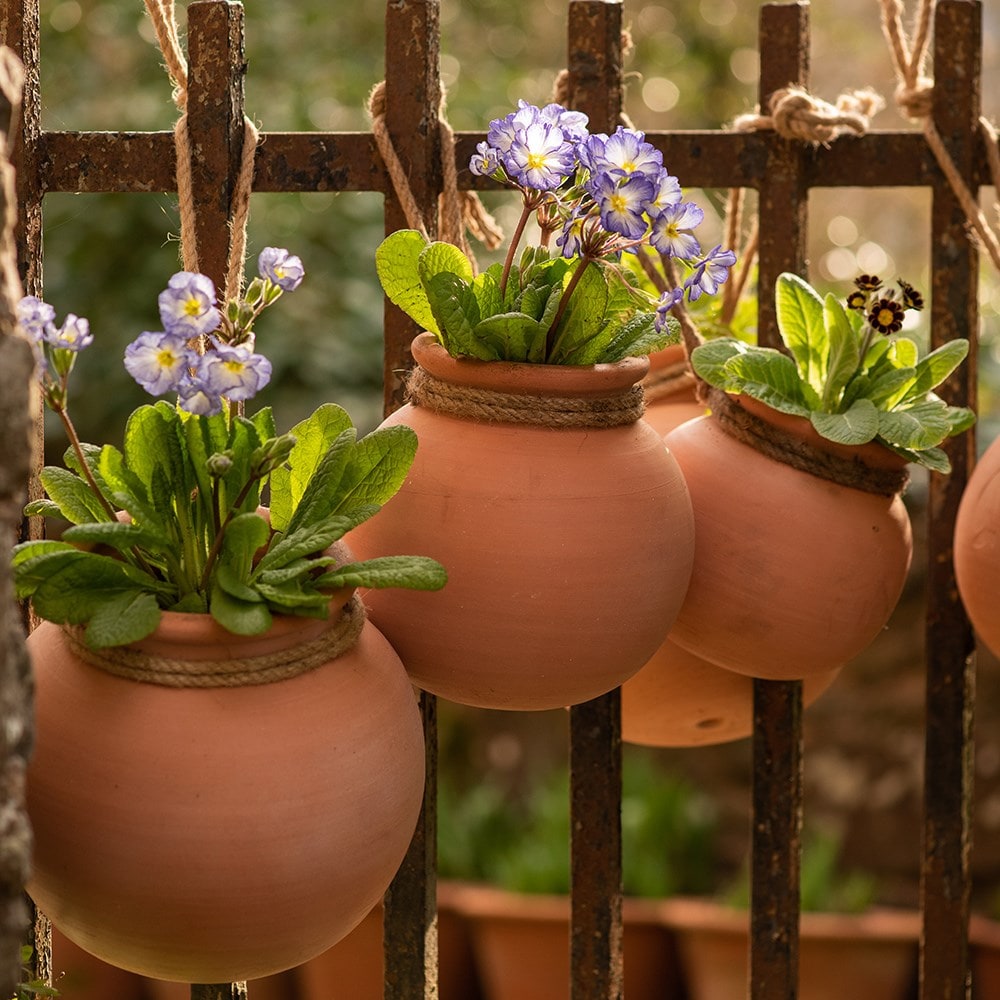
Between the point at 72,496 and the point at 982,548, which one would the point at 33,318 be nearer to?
the point at 72,496

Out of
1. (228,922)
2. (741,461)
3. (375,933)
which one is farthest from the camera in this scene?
(375,933)

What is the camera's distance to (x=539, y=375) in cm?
126

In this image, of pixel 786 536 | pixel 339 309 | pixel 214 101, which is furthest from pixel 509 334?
pixel 339 309

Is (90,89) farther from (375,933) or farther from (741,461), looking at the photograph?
(741,461)

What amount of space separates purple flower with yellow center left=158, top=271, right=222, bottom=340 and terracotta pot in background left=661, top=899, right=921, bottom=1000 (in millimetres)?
1938

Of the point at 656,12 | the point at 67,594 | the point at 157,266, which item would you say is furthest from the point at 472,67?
the point at 67,594

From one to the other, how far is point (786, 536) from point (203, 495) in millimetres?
585

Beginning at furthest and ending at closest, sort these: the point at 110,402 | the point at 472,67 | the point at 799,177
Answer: the point at 472,67, the point at 110,402, the point at 799,177

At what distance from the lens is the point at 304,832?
112cm

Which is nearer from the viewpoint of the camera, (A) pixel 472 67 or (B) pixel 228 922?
(B) pixel 228 922

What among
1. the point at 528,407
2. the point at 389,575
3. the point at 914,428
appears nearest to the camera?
the point at 389,575

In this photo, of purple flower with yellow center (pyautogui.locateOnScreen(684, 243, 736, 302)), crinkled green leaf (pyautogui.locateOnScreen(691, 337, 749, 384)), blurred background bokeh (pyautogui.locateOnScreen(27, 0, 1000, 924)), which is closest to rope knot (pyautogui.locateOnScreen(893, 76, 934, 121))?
crinkled green leaf (pyautogui.locateOnScreen(691, 337, 749, 384))

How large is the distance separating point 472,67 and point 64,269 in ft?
4.76

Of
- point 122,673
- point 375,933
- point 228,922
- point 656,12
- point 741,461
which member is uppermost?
point 656,12
